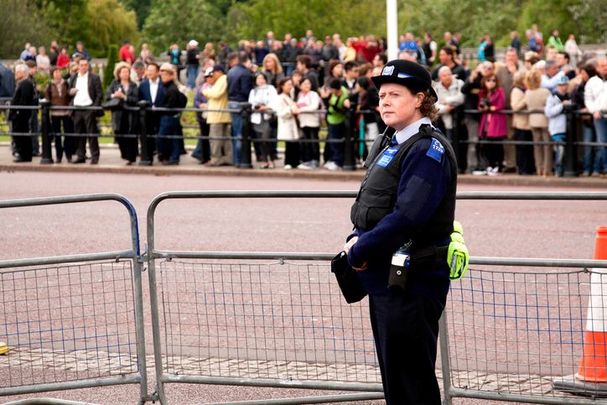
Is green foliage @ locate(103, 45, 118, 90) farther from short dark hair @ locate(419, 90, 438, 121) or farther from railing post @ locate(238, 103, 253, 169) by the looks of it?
short dark hair @ locate(419, 90, 438, 121)

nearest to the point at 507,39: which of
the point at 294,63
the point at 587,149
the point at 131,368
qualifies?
the point at 294,63

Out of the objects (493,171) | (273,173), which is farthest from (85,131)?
(493,171)

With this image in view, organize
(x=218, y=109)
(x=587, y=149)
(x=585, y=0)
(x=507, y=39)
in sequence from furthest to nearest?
(x=507, y=39), (x=585, y=0), (x=218, y=109), (x=587, y=149)

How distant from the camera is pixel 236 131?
2269 cm

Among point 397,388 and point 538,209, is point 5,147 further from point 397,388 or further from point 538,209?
point 397,388

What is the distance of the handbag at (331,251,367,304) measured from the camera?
6.10 m

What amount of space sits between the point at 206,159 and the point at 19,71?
4371 mm

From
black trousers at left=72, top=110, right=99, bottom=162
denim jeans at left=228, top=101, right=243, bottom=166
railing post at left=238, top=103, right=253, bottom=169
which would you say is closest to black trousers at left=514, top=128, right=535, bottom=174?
railing post at left=238, top=103, right=253, bottom=169

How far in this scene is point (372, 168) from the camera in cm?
602

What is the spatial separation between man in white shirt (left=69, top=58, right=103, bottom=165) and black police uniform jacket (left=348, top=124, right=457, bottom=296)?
1846 cm

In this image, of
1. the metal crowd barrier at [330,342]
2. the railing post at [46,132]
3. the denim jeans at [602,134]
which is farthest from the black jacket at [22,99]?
the metal crowd barrier at [330,342]

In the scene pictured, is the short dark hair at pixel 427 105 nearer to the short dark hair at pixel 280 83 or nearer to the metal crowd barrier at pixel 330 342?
the metal crowd barrier at pixel 330 342

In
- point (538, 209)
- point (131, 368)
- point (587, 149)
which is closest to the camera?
point (131, 368)

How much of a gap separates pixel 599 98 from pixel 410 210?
14220 mm
